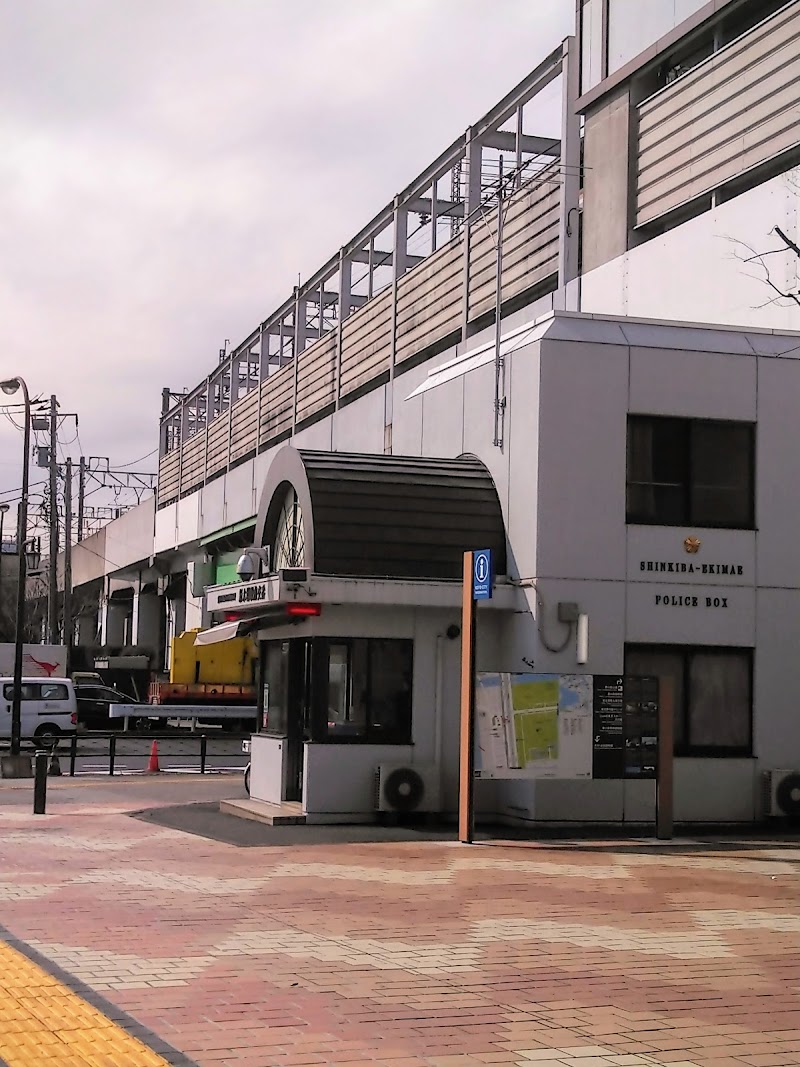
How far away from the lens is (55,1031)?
24.2 feet

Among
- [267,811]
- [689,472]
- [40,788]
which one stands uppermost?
[689,472]

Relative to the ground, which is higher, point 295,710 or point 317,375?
point 317,375

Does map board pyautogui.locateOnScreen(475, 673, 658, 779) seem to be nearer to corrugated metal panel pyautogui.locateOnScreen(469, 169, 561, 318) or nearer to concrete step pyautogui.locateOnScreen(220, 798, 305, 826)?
concrete step pyautogui.locateOnScreen(220, 798, 305, 826)

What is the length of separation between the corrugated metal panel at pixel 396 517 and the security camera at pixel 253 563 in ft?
7.43

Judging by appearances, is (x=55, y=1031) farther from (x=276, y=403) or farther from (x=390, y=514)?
(x=276, y=403)

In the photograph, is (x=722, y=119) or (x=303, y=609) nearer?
(x=303, y=609)

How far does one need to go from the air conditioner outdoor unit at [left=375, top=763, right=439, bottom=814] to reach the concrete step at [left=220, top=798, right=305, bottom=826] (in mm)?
1084

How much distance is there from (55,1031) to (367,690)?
1107cm

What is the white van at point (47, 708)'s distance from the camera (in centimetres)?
3684

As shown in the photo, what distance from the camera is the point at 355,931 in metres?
10.6

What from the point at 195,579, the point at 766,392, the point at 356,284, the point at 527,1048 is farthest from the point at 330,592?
the point at 195,579

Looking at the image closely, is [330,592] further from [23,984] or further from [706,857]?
[23,984]

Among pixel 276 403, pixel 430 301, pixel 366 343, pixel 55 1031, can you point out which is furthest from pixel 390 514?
pixel 276 403

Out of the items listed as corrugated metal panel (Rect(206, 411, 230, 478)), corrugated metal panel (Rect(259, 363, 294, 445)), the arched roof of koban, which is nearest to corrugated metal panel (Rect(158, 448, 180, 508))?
corrugated metal panel (Rect(206, 411, 230, 478))
